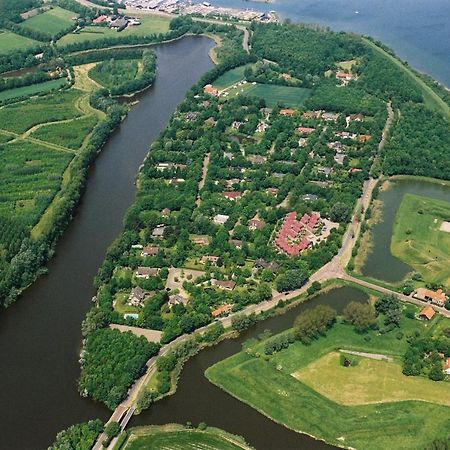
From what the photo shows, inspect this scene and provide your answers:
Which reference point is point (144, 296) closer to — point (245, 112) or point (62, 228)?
point (62, 228)

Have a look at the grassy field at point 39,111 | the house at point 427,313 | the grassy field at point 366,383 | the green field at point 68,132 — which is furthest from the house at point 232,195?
the grassy field at point 39,111

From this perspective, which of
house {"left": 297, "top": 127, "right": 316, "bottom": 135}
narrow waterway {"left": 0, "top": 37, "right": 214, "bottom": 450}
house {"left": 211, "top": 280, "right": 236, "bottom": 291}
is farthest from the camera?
house {"left": 297, "top": 127, "right": 316, "bottom": 135}

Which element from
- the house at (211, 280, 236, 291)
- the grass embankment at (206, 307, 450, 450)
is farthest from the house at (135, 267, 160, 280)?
the grass embankment at (206, 307, 450, 450)

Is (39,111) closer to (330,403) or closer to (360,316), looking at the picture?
(360,316)

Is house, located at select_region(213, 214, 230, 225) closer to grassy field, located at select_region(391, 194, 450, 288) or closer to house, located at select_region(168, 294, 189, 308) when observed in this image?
house, located at select_region(168, 294, 189, 308)

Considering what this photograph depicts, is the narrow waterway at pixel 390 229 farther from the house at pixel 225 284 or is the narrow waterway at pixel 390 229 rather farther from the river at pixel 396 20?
the river at pixel 396 20

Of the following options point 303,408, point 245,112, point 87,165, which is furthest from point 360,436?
point 245,112
